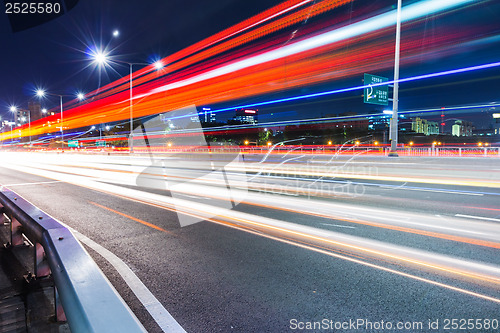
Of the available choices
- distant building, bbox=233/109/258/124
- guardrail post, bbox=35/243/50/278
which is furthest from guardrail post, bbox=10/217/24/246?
distant building, bbox=233/109/258/124

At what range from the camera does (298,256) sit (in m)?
4.86

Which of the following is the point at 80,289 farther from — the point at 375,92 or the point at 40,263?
the point at 375,92

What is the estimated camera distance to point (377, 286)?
379 cm

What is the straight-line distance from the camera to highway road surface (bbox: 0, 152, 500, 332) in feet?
10.4

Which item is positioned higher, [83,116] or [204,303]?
[83,116]

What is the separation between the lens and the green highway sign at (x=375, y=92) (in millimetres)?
19578

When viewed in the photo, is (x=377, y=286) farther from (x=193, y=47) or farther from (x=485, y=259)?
(x=193, y=47)

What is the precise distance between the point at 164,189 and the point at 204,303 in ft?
30.2

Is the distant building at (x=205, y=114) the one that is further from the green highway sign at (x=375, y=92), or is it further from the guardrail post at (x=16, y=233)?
the guardrail post at (x=16, y=233)

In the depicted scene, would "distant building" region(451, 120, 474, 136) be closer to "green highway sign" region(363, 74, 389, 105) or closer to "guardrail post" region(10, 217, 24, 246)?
"green highway sign" region(363, 74, 389, 105)

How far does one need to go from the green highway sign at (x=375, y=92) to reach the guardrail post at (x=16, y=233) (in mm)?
19410

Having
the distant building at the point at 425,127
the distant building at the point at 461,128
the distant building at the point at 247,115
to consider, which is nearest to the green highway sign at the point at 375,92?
the distant building at the point at 247,115

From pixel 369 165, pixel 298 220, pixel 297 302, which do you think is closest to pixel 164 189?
pixel 298 220

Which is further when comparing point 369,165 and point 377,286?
point 369,165
